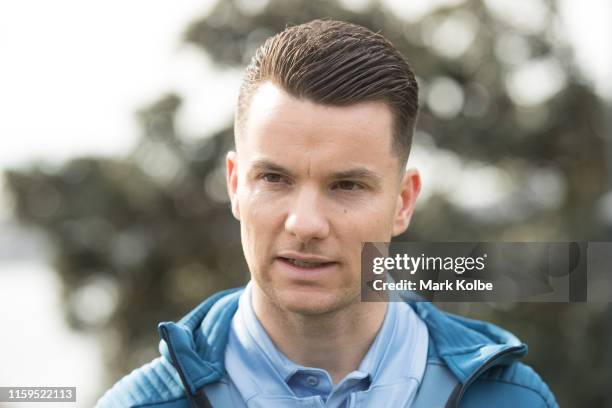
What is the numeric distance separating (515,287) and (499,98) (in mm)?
2162

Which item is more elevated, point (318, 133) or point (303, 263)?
point (318, 133)

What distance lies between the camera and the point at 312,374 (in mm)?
1871

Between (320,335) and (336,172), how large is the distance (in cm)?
40

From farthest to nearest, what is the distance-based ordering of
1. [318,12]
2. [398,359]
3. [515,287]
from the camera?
[318,12]
[515,287]
[398,359]

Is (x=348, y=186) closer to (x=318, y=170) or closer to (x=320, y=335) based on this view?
(x=318, y=170)

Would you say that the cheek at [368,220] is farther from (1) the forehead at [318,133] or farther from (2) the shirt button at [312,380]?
(2) the shirt button at [312,380]

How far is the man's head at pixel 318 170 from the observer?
69.7 inches

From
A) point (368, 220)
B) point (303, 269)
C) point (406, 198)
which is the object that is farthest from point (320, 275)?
point (406, 198)

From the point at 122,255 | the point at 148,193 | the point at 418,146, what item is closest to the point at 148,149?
the point at 148,193

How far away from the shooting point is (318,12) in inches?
186

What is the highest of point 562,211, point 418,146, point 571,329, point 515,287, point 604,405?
point 418,146

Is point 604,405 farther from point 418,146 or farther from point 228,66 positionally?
point 228,66

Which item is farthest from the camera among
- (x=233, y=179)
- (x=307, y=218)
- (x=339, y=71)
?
(x=233, y=179)

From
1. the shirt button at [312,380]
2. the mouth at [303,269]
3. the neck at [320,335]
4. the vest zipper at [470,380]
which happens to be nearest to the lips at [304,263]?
the mouth at [303,269]
